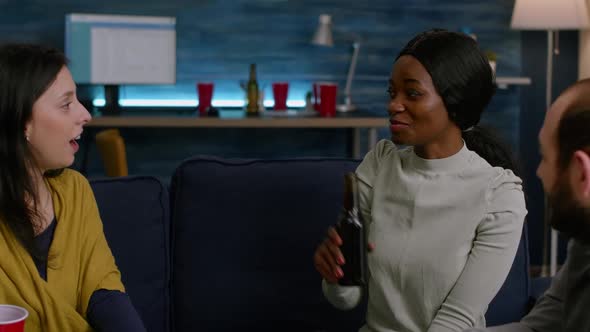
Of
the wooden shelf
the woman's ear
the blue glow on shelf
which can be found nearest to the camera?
the woman's ear

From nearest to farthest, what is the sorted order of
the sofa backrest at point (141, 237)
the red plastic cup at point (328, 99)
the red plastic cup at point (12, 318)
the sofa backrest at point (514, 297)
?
the red plastic cup at point (12, 318)
the sofa backrest at point (141, 237)
the sofa backrest at point (514, 297)
the red plastic cup at point (328, 99)

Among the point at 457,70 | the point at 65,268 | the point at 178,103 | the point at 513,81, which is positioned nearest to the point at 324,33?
the point at 178,103

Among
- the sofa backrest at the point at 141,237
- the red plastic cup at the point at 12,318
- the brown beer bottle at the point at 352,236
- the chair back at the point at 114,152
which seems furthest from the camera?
the chair back at the point at 114,152

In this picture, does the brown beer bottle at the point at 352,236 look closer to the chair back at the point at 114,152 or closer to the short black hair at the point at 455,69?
the short black hair at the point at 455,69

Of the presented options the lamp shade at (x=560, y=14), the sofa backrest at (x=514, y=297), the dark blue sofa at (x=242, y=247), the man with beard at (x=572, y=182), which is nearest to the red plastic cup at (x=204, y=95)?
the lamp shade at (x=560, y=14)

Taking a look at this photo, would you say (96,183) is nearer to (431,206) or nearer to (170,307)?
(170,307)

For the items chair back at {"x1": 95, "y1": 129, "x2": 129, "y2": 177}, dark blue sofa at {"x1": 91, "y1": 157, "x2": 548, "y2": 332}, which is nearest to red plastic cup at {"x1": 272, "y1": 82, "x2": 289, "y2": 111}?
chair back at {"x1": 95, "y1": 129, "x2": 129, "y2": 177}

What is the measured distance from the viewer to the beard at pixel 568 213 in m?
1.21

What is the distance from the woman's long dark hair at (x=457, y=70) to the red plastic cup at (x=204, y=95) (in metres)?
3.07

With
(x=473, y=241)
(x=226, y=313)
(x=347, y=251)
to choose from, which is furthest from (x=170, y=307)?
(x=473, y=241)

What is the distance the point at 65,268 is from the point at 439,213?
0.77 meters

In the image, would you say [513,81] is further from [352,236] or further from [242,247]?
[352,236]

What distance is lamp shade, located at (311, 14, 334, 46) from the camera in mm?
4859

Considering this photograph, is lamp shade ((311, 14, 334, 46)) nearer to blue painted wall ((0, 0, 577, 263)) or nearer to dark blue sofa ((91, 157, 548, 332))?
blue painted wall ((0, 0, 577, 263))
